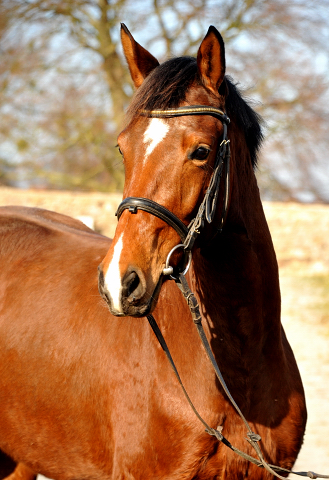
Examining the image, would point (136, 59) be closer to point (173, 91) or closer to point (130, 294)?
point (173, 91)

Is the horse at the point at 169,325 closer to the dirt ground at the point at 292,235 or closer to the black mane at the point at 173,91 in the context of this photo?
the black mane at the point at 173,91

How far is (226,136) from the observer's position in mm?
2076

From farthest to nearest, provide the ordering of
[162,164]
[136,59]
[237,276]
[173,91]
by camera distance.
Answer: [136,59]
[237,276]
[173,91]
[162,164]

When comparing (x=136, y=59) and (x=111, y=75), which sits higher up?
(x=111, y=75)

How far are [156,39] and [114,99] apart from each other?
5.66ft

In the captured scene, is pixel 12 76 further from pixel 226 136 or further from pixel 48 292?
pixel 226 136

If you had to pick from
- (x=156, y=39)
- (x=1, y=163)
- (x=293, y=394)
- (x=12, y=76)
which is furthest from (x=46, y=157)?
(x=293, y=394)

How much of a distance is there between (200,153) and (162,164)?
0.52 feet

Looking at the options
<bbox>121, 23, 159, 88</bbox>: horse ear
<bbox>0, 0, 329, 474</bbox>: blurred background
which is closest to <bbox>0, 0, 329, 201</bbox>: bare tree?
<bbox>0, 0, 329, 474</bbox>: blurred background

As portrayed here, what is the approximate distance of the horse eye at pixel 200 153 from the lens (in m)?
1.93

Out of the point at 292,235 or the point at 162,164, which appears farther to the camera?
the point at 292,235

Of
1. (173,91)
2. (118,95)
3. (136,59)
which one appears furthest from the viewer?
(118,95)

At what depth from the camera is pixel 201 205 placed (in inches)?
76.5

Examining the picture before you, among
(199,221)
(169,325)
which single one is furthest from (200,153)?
(169,325)
